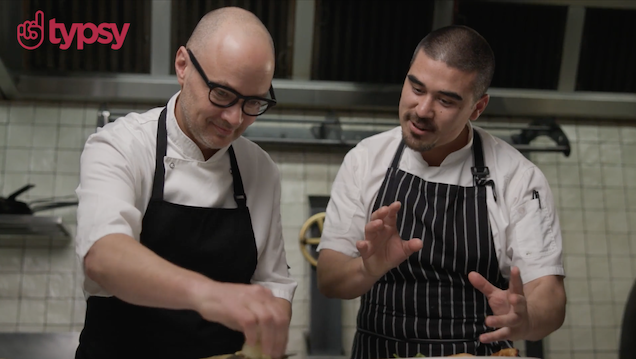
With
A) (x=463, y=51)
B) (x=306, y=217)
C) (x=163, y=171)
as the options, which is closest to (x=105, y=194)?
(x=163, y=171)

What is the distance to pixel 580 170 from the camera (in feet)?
11.2

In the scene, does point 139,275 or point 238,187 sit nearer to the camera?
point 139,275

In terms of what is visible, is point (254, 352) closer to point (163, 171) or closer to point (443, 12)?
point (163, 171)

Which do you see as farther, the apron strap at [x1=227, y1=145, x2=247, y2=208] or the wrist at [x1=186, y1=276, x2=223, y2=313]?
the apron strap at [x1=227, y1=145, x2=247, y2=208]

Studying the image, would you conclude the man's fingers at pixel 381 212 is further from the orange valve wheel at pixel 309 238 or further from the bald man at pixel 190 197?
the orange valve wheel at pixel 309 238

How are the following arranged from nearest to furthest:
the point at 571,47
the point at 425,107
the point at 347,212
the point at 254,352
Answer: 1. the point at 254,352
2. the point at 425,107
3. the point at 347,212
4. the point at 571,47

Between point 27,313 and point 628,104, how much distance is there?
124 inches

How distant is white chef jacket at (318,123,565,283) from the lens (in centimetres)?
183

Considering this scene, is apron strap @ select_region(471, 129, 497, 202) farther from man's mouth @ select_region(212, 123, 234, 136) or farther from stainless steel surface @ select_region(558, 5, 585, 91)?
stainless steel surface @ select_region(558, 5, 585, 91)

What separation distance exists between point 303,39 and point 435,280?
165 centimetres

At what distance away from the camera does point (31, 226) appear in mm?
2703

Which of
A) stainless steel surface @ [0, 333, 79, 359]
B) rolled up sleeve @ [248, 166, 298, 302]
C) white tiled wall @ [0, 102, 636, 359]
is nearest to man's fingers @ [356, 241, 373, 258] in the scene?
rolled up sleeve @ [248, 166, 298, 302]

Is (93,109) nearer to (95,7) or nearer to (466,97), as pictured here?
(95,7)

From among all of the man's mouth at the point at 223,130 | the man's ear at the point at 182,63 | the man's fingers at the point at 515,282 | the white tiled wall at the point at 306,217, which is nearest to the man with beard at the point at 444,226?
the man's fingers at the point at 515,282
